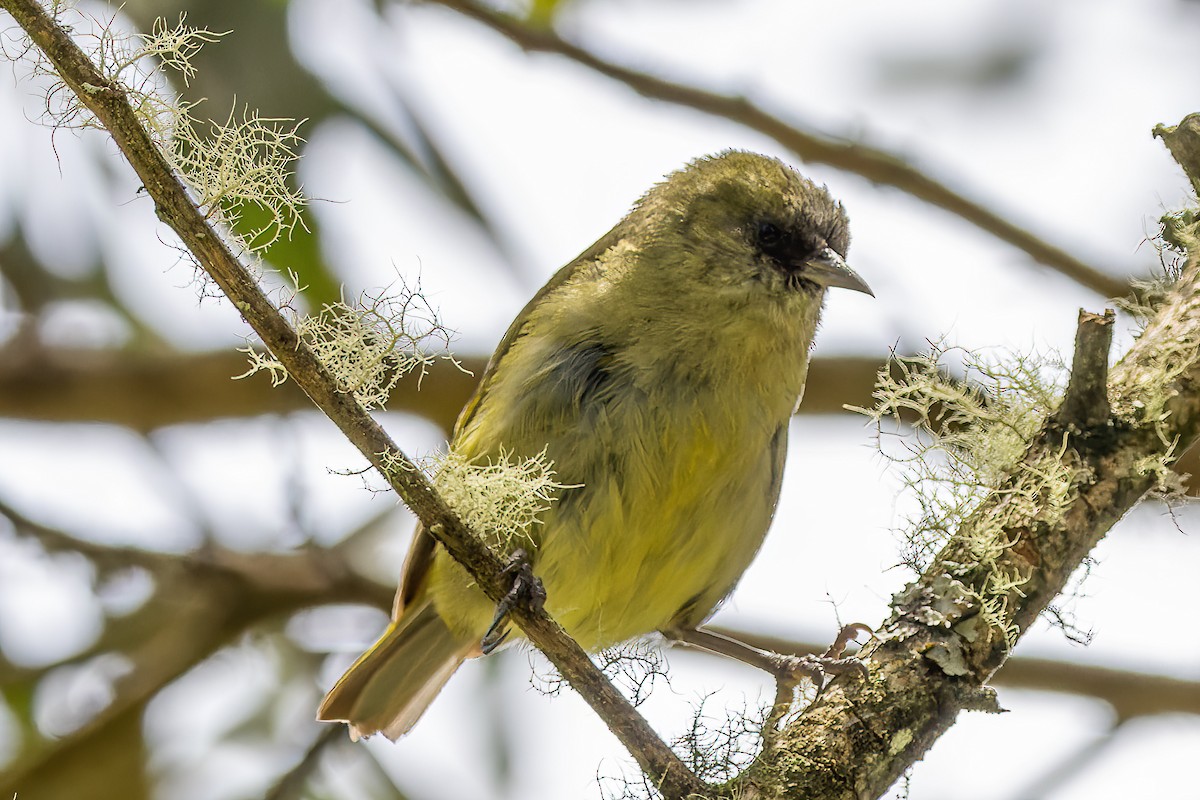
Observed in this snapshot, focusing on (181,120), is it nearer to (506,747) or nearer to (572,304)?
(572,304)

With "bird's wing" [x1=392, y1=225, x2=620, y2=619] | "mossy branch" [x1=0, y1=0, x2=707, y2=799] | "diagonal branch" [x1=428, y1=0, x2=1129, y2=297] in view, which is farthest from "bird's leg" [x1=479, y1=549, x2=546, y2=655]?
"diagonal branch" [x1=428, y1=0, x2=1129, y2=297]

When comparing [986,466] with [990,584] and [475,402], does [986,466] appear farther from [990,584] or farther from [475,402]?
[475,402]

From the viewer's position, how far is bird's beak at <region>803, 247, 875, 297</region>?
3709mm

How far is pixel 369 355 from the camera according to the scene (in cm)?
228

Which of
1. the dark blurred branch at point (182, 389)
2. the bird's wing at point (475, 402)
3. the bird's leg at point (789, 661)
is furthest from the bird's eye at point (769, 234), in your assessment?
the bird's leg at point (789, 661)

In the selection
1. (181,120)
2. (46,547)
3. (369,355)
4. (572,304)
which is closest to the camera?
(181,120)

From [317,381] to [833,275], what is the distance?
1.99 metres

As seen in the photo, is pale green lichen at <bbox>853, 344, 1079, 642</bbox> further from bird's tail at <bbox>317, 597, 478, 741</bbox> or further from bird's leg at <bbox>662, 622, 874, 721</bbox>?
bird's tail at <bbox>317, 597, 478, 741</bbox>

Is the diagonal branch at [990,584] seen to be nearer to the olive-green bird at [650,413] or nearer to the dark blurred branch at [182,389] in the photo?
the olive-green bird at [650,413]

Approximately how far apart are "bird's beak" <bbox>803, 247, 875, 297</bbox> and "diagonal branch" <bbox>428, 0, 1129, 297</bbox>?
0.93 m

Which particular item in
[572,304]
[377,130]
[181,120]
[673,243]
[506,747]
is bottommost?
[506,747]

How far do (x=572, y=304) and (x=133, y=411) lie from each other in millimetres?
1995

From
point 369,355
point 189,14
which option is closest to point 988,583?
point 369,355

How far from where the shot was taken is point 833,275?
373cm
